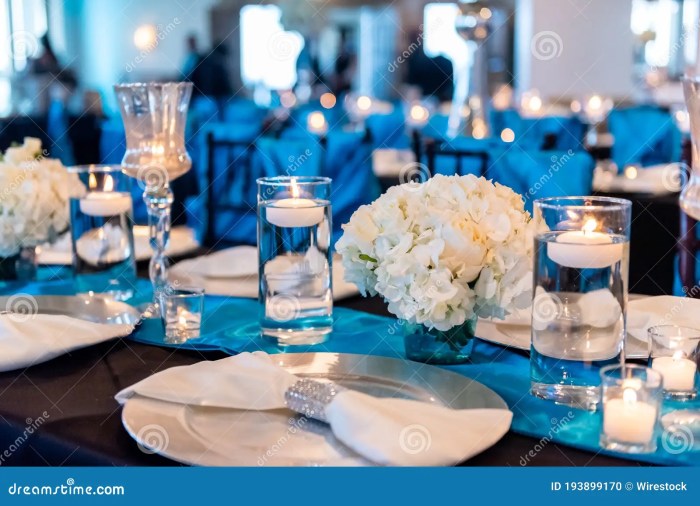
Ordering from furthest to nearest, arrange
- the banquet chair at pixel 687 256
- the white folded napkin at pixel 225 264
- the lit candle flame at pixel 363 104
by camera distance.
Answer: the lit candle flame at pixel 363 104 < the banquet chair at pixel 687 256 < the white folded napkin at pixel 225 264

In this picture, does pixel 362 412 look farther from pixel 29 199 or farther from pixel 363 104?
pixel 363 104

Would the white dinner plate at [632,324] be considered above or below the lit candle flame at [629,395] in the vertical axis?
below

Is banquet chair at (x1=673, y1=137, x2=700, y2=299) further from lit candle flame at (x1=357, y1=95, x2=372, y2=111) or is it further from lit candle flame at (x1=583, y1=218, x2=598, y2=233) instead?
lit candle flame at (x1=357, y1=95, x2=372, y2=111)

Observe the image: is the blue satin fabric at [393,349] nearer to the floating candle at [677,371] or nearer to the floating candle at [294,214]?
the floating candle at [677,371]

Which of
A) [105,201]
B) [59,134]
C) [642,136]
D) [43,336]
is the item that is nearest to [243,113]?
[59,134]

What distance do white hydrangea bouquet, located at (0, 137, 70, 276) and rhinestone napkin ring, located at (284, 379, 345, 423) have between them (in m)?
0.94

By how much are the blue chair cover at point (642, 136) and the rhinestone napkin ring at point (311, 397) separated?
12.7 ft

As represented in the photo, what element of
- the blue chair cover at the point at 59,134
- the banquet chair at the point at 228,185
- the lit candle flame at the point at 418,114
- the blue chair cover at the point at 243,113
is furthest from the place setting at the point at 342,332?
the blue chair cover at the point at 243,113

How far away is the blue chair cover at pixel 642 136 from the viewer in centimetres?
470

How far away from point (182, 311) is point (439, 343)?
425 millimetres

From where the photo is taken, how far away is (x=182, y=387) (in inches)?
46.3

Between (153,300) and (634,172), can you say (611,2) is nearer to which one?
(634,172)

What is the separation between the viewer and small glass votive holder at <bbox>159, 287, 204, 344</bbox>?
1.52 meters

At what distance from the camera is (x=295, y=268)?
1.50 meters
